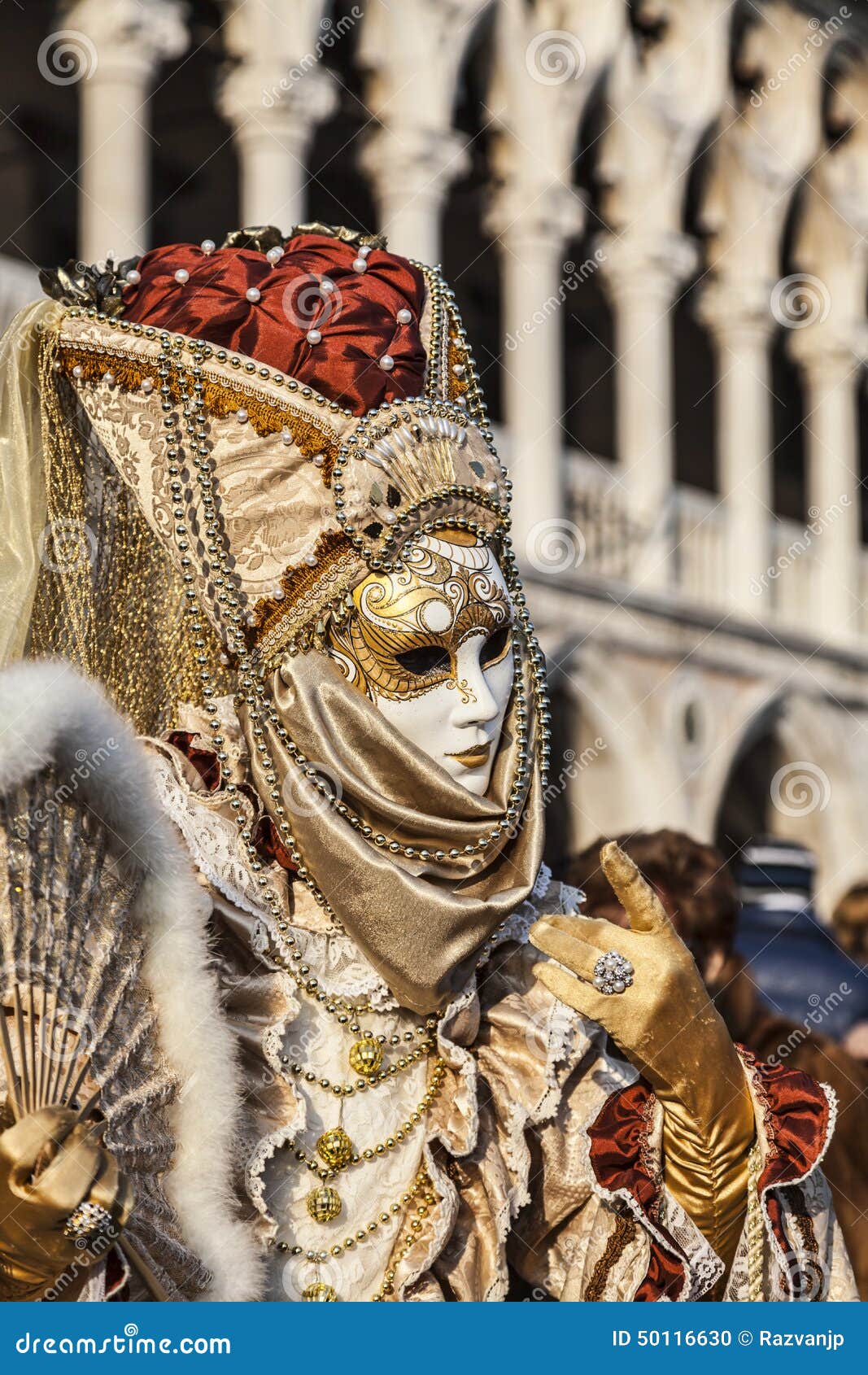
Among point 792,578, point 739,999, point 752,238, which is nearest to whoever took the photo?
point 739,999

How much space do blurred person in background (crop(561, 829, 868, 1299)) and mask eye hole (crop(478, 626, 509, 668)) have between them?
118 centimetres

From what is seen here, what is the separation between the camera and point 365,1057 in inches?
96.6

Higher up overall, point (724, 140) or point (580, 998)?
point (724, 140)

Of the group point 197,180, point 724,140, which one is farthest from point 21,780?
point 724,140

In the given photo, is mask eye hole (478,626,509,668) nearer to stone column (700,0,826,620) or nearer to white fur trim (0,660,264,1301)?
white fur trim (0,660,264,1301)

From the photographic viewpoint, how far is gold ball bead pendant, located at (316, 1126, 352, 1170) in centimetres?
241

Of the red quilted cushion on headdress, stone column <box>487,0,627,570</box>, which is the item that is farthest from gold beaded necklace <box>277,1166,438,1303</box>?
stone column <box>487,0,627,570</box>

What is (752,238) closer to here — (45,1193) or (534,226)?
(534,226)

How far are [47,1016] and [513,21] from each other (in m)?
8.71

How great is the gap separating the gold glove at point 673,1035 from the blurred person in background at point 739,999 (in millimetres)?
1187

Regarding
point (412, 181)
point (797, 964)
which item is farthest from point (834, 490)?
point (797, 964)

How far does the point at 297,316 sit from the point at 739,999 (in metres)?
1.79
